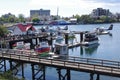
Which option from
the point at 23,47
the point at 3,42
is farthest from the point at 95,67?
the point at 3,42

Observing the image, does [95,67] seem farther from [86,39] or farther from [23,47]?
[86,39]

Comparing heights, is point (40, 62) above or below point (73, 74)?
above

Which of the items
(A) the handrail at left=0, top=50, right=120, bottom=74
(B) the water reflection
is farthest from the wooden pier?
(B) the water reflection

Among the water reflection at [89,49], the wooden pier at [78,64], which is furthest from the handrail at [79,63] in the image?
the water reflection at [89,49]

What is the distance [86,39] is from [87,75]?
1971 inches

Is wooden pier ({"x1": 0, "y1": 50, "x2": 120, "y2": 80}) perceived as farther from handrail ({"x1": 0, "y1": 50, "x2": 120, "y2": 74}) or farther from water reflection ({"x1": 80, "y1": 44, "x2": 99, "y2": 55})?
water reflection ({"x1": 80, "y1": 44, "x2": 99, "y2": 55})

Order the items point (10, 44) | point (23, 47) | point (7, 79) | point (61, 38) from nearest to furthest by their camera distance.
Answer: point (7, 79), point (23, 47), point (10, 44), point (61, 38)

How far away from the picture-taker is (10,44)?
268 ft

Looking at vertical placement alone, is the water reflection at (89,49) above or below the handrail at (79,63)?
below

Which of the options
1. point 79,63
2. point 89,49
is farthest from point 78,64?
point 89,49

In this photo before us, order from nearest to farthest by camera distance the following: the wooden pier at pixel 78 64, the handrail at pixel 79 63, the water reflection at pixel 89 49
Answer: the wooden pier at pixel 78 64 → the handrail at pixel 79 63 → the water reflection at pixel 89 49

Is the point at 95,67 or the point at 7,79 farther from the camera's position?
the point at 7,79

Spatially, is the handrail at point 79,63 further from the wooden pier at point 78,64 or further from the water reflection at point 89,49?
the water reflection at point 89,49

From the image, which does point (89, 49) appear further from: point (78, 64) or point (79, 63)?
point (78, 64)
